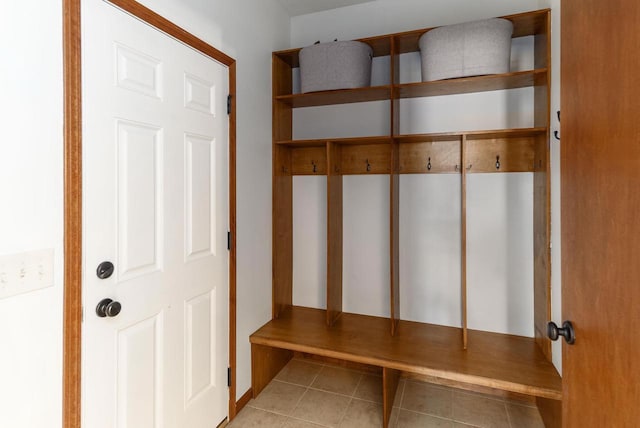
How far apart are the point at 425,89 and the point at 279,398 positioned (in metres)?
2.20

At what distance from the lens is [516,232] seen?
2.23 meters

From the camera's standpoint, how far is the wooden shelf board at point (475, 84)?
1.94 m

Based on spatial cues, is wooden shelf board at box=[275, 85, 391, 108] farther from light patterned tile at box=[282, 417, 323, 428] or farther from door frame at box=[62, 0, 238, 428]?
light patterned tile at box=[282, 417, 323, 428]

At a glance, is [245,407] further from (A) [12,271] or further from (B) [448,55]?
(B) [448,55]

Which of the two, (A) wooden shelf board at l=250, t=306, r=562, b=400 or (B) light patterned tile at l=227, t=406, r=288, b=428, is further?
(B) light patterned tile at l=227, t=406, r=288, b=428

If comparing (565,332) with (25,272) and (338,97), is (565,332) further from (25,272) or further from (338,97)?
(338,97)

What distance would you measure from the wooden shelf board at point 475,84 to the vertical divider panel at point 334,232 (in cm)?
63

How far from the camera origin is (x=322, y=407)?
2143 millimetres

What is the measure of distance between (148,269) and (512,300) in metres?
2.17

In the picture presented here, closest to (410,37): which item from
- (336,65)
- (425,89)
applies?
(425,89)

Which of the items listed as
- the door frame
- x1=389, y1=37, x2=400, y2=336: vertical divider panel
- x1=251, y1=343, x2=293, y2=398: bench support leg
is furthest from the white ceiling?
x1=251, y1=343, x2=293, y2=398: bench support leg

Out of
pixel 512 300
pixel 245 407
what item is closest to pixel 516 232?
pixel 512 300

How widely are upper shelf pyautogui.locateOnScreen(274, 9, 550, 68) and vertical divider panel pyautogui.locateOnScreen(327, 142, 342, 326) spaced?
2.30ft

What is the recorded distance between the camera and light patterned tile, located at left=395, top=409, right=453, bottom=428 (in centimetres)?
197
